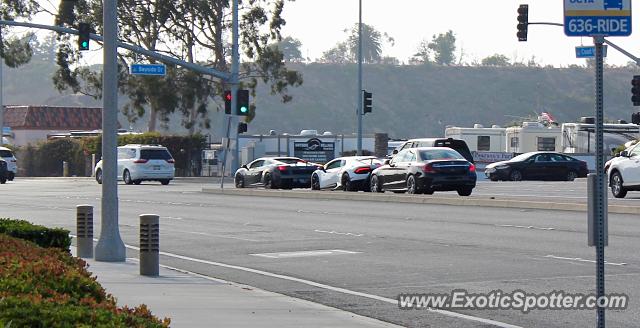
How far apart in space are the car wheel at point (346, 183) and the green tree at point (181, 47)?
33534 mm

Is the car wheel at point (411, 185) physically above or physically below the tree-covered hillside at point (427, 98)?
below

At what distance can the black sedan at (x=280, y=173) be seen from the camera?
4531 centimetres

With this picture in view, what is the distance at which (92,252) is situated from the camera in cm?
1866

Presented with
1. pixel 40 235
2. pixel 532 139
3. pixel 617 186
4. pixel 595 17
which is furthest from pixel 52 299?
pixel 532 139

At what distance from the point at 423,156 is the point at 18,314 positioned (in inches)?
1147

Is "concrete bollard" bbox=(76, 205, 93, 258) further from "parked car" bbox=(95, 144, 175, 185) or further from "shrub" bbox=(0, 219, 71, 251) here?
"parked car" bbox=(95, 144, 175, 185)

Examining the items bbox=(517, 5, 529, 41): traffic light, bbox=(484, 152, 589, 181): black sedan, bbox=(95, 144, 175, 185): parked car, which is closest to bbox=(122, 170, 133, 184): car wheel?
bbox=(95, 144, 175, 185): parked car

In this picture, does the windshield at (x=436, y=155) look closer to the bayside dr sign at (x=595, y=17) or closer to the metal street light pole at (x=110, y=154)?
the metal street light pole at (x=110, y=154)

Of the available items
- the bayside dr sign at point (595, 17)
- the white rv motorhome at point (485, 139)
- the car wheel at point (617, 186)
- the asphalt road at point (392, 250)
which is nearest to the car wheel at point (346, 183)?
the asphalt road at point (392, 250)

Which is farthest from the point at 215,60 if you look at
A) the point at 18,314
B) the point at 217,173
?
the point at 18,314

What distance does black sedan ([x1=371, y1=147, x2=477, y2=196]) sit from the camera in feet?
115

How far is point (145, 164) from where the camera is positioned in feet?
178

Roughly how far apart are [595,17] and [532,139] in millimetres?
57846

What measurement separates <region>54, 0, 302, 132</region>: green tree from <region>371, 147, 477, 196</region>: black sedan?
3868 cm
